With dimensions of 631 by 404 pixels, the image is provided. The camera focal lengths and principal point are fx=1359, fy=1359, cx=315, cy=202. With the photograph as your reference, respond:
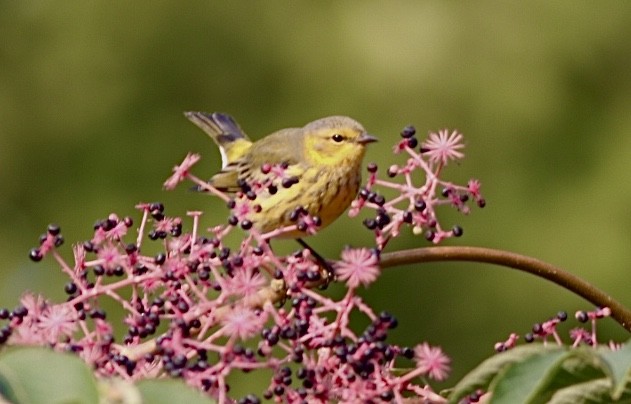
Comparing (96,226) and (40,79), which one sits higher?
(40,79)

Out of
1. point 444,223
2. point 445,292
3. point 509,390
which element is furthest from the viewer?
point 445,292

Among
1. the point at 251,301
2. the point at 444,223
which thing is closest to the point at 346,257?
the point at 251,301

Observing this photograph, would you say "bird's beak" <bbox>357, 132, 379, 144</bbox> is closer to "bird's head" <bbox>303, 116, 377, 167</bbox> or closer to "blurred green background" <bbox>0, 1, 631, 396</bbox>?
"bird's head" <bbox>303, 116, 377, 167</bbox>

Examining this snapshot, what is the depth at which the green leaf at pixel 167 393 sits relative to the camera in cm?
184

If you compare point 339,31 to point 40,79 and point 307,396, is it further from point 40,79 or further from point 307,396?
point 307,396

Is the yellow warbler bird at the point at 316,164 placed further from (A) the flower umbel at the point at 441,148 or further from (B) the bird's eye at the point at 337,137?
(A) the flower umbel at the point at 441,148

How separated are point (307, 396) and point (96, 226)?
661mm

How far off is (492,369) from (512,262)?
69 cm

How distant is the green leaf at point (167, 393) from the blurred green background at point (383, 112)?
7.70m

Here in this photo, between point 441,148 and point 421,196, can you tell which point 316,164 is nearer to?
point 441,148

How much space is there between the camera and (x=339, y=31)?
11.8 meters

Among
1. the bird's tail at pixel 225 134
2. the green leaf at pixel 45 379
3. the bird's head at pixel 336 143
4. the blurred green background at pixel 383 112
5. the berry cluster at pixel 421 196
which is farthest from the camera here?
the blurred green background at pixel 383 112

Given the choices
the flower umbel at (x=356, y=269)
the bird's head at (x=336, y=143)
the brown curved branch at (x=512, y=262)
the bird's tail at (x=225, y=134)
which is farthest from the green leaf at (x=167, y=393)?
the bird's tail at (x=225, y=134)

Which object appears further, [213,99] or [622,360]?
[213,99]
